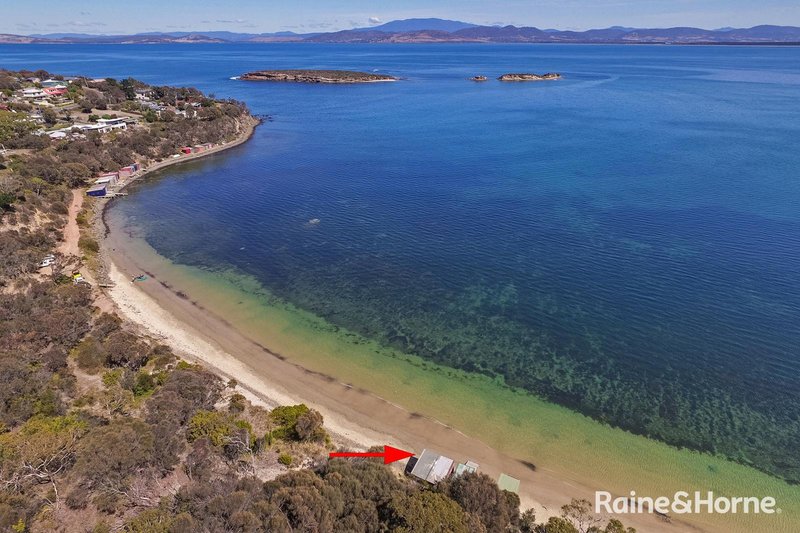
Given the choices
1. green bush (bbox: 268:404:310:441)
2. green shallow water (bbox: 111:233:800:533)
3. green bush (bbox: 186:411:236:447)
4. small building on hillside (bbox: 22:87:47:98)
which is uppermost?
small building on hillside (bbox: 22:87:47:98)

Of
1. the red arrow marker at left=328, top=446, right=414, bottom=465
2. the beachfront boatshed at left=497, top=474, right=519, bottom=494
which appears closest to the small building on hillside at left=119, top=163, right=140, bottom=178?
the red arrow marker at left=328, top=446, right=414, bottom=465

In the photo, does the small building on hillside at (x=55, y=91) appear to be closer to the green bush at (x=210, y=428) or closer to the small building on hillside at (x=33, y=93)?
the small building on hillside at (x=33, y=93)

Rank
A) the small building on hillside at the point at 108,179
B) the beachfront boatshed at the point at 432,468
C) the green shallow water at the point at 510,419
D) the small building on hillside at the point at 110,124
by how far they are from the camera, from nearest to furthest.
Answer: the beachfront boatshed at the point at 432,468 → the green shallow water at the point at 510,419 → the small building on hillside at the point at 108,179 → the small building on hillside at the point at 110,124

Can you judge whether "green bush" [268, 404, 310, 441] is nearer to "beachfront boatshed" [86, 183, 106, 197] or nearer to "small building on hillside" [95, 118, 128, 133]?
"beachfront boatshed" [86, 183, 106, 197]

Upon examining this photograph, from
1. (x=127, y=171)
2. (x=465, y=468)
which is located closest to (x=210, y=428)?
(x=465, y=468)

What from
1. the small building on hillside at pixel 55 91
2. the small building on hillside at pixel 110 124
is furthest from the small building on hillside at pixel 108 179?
the small building on hillside at pixel 55 91

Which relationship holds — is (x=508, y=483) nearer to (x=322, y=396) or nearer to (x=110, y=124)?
(x=322, y=396)

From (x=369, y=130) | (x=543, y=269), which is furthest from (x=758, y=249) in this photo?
(x=369, y=130)
